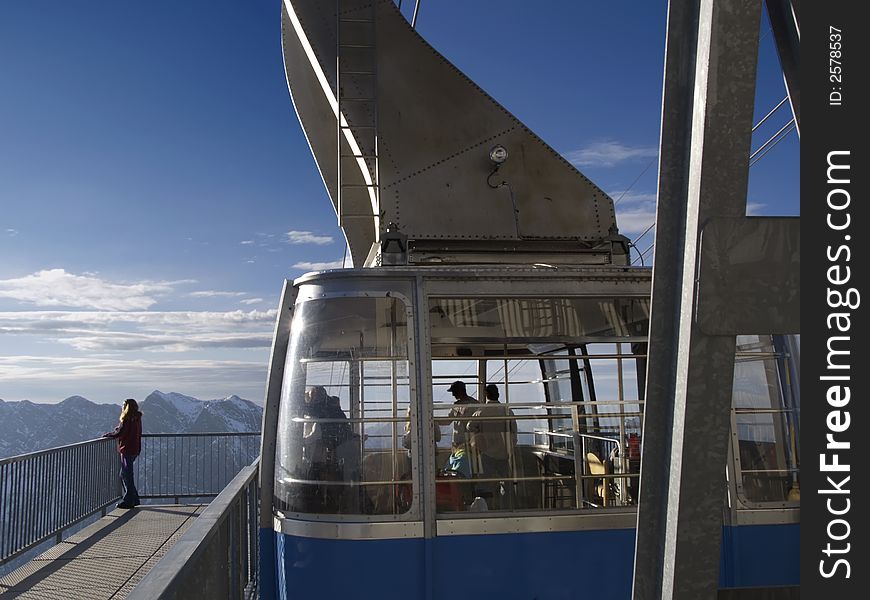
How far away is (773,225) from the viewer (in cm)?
203

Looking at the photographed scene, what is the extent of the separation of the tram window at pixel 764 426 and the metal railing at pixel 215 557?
3.53 m

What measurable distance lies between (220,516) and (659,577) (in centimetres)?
317

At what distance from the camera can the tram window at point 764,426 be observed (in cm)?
558

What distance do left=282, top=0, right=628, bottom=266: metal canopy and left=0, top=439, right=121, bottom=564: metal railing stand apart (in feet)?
18.8

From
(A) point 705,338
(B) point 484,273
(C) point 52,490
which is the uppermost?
(B) point 484,273

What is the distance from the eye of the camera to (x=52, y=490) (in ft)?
34.9

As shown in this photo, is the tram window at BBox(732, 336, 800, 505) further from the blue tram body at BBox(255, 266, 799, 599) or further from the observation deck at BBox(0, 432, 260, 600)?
the observation deck at BBox(0, 432, 260, 600)

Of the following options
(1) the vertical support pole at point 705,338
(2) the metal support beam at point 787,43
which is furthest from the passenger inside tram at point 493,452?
(1) the vertical support pole at point 705,338

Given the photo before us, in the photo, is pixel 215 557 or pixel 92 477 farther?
pixel 92 477

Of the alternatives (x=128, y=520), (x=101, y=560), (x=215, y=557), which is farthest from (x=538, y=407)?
(x=128, y=520)

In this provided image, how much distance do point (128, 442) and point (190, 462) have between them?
142 cm

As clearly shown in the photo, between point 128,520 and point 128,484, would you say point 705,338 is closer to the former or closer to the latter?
point 128,520

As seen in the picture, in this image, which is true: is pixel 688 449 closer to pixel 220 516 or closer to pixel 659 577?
pixel 659 577

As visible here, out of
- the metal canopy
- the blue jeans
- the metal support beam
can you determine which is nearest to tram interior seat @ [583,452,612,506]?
the metal canopy
